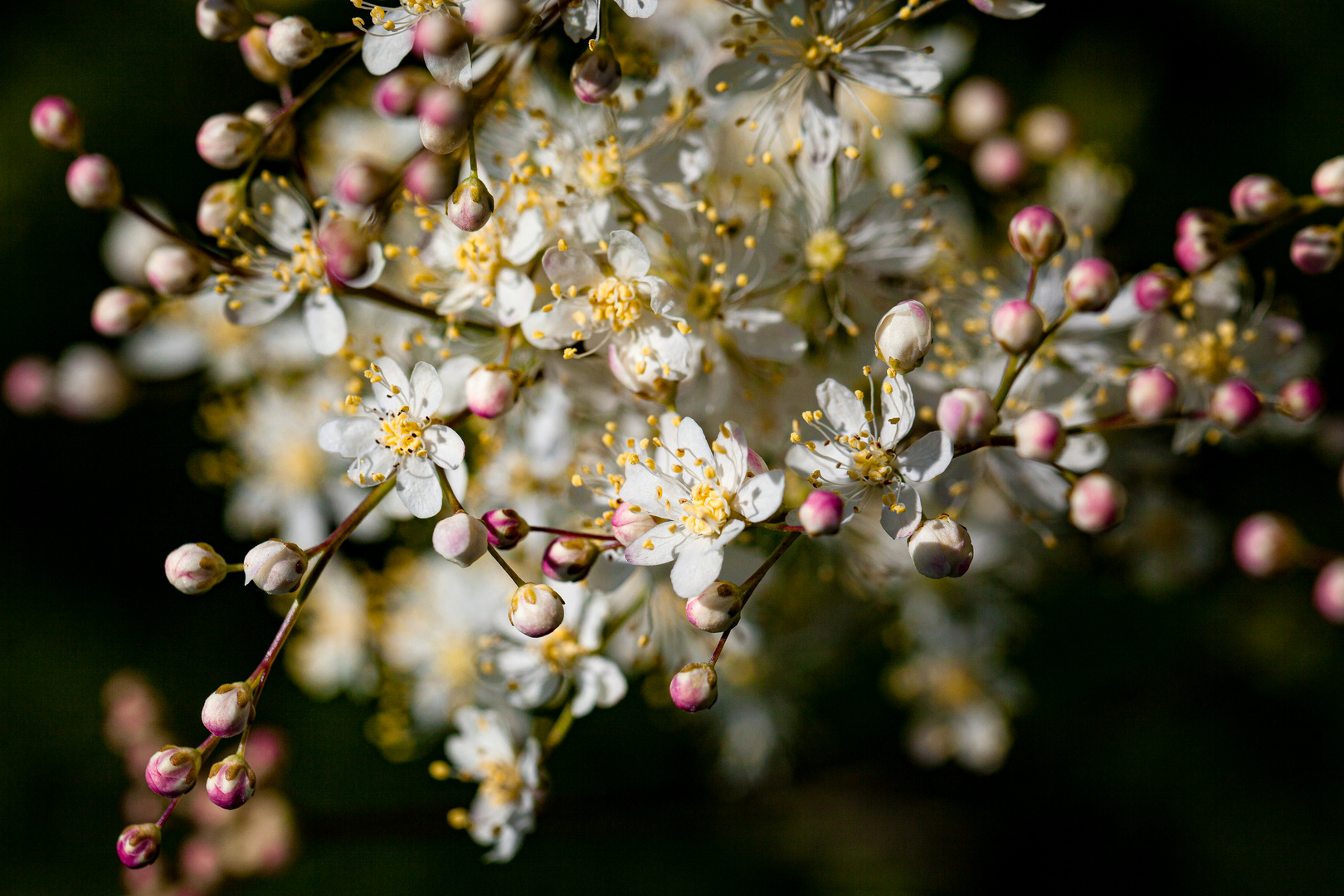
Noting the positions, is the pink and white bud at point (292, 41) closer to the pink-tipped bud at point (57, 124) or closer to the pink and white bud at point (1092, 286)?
the pink-tipped bud at point (57, 124)

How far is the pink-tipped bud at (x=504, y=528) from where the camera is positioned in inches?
46.9

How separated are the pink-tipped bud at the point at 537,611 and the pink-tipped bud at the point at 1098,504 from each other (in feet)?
2.07

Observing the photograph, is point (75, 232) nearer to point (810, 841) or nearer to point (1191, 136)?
point (810, 841)

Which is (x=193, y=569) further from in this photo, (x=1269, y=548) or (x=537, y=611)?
(x=1269, y=548)

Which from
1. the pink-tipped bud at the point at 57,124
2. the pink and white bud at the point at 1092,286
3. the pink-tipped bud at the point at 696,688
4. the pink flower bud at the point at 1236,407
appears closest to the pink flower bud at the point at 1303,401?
the pink flower bud at the point at 1236,407

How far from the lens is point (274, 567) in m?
1.17

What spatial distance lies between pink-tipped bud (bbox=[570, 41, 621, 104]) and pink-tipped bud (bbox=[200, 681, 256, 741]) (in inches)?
31.4

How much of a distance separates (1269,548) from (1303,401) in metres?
0.30

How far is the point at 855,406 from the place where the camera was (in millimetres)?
1231

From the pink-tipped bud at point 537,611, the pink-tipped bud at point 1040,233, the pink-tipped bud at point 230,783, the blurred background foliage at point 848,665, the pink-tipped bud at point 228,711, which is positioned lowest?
the blurred background foliage at point 848,665

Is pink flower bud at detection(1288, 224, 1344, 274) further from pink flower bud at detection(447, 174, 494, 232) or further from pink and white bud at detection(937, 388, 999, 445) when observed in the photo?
pink flower bud at detection(447, 174, 494, 232)

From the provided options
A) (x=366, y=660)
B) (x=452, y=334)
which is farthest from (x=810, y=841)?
(x=452, y=334)

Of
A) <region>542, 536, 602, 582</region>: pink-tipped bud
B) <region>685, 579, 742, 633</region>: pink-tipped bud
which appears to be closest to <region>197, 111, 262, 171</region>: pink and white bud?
<region>542, 536, 602, 582</region>: pink-tipped bud

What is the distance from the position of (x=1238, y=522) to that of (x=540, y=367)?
65.5 inches
